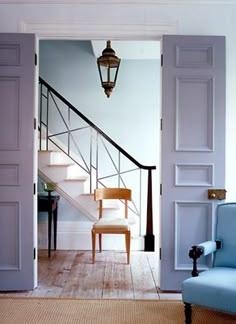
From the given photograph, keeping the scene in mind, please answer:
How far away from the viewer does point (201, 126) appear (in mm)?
3551

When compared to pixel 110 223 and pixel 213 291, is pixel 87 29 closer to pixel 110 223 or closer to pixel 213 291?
pixel 110 223

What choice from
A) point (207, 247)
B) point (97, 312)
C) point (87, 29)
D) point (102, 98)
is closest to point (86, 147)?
point (102, 98)

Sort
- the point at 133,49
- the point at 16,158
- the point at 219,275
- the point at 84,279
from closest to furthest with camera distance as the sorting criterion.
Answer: the point at 219,275 → the point at 16,158 → the point at 84,279 → the point at 133,49

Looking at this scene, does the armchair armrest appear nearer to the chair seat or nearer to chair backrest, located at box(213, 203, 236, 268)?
chair backrest, located at box(213, 203, 236, 268)

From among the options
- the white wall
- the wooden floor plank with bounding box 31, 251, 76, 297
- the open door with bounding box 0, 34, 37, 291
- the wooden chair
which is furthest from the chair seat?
the white wall

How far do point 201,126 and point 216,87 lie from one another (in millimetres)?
382

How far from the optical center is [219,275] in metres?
2.74

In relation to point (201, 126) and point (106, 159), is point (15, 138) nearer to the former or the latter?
point (201, 126)

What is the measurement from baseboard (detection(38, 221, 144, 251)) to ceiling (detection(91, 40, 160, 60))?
261cm

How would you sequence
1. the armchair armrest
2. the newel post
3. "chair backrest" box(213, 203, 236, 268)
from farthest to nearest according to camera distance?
the newel post < "chair backrest" box(213, 203, 236, 268) < the armchair armrest

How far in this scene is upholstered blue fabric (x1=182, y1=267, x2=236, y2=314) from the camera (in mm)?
2500

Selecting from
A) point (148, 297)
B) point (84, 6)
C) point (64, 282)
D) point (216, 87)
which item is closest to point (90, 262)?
point (64, 282)

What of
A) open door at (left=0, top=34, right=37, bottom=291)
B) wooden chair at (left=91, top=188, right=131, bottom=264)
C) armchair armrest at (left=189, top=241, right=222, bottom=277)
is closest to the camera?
armchair armrest at (left=189, top=241, right=222, bottom=277)

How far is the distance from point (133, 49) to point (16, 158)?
116 inches
